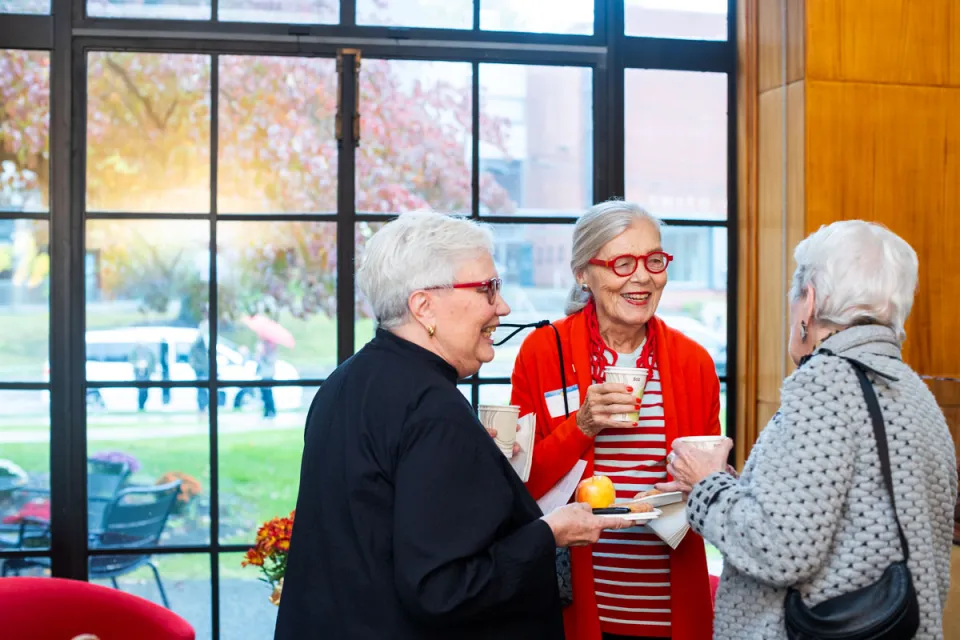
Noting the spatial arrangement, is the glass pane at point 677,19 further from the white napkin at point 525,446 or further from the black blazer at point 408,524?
the black blazer at point 408,524

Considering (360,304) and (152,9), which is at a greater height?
(152,9)

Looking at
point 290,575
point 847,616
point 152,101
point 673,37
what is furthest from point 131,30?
point 847,616

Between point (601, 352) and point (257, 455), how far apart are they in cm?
160

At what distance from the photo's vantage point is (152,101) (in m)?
3.32

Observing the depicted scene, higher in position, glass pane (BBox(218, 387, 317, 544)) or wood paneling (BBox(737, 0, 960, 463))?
wood paneling (BBox(737, 0, 960, 463))

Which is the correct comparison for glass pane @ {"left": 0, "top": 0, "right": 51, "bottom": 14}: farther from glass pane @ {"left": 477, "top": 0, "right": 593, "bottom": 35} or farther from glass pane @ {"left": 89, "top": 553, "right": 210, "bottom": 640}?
glass pane @ {"left": 89, "top": 553, "right": 210, "bottom": 640}

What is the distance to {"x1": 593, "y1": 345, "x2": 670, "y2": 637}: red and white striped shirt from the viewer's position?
218cm

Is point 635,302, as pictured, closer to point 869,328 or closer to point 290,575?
point 869,328

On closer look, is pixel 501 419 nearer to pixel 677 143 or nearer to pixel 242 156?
pixel 242 156

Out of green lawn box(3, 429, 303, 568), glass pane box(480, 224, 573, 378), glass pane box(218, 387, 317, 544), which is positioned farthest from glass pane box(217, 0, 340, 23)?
green lawn box(3, 429, 303, 568)

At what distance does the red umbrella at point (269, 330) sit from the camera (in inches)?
134

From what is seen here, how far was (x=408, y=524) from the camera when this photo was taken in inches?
57.5

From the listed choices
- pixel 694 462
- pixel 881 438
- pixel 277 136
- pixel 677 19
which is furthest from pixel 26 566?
pixel 677 19

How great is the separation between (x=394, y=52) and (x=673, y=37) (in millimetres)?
1085
